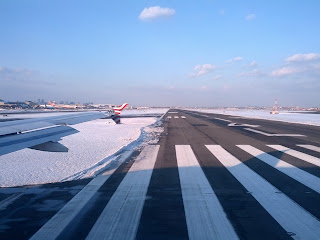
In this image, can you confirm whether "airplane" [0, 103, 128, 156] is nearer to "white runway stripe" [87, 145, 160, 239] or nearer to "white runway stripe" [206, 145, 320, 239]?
"white runway stripe" [87, 145, 160, 239]

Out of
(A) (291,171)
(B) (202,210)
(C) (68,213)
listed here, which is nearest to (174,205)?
(B) (202,210)

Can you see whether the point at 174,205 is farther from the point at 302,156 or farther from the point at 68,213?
the point at 302,156

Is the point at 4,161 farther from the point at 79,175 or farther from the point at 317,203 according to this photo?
the point at 317,203

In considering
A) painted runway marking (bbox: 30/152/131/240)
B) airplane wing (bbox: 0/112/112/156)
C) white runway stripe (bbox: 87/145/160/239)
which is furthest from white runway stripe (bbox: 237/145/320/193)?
airplane wing (bbox: 0/112/112/156)

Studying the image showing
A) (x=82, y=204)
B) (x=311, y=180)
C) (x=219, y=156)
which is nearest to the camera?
(x=82, y=204)

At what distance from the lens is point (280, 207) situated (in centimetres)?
473

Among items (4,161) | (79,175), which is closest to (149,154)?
(79,175)

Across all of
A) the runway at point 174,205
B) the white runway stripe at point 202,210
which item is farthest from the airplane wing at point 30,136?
the white runway stripe at point 202,210

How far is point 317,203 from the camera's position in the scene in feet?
16.2

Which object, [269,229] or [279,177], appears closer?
[269,229]

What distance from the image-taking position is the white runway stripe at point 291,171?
20.5 ft

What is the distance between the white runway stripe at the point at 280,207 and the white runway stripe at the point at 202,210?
2.62ft

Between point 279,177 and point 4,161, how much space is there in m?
8.23

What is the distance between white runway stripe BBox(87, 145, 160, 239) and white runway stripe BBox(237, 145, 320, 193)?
3521 mm
